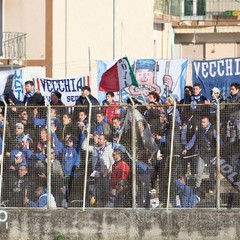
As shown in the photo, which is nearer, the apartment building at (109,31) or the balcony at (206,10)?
the apartment building at (109,31)

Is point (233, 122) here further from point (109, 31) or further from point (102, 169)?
point (109, 31)

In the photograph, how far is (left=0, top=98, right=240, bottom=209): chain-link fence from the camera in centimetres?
1833

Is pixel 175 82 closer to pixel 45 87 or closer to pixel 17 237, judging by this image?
pixel 45 87

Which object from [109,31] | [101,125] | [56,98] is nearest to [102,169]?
[101,125]

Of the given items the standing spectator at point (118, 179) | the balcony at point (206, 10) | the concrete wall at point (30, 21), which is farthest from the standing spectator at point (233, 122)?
the balcony at point (206, 10)

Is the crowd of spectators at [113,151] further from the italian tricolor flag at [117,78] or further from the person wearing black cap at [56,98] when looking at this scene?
the person wearing black cap at [56,98]

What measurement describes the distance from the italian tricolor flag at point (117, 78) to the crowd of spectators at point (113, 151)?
2.00 meters

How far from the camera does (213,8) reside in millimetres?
47250

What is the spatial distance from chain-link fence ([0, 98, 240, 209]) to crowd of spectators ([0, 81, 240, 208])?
16mm

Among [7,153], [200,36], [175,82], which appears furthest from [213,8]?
[7,153]

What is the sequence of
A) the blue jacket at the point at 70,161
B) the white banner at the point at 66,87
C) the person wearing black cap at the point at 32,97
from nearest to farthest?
the blue jacket at the point at 70,161 → the person wearing black cap at the point at 32,97 → the white banner at the point at 66,87

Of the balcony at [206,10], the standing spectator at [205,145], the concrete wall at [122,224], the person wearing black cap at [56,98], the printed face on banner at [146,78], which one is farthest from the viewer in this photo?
the balcony at [206,10]

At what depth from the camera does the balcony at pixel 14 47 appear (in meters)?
35.1

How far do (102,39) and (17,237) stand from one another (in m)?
20.2
